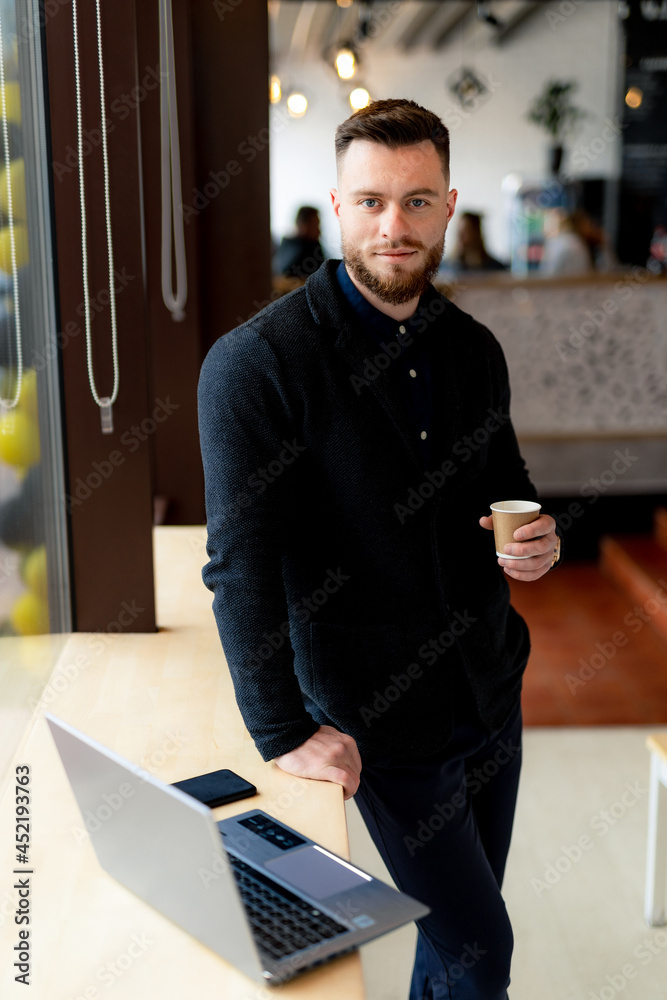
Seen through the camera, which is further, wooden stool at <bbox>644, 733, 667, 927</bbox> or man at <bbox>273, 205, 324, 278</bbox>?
man at <bbox>273, 205, 324, 278</bbox>

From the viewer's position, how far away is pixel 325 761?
1237 mm

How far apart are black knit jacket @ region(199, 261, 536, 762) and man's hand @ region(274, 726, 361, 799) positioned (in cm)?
2

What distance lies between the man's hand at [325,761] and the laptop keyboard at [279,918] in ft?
0.74

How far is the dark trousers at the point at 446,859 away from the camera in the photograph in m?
1.45

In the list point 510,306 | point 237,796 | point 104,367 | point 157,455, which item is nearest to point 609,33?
point 510,306

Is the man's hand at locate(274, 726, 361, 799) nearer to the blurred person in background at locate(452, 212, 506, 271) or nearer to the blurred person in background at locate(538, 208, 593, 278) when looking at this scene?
the blurred person in background at locate(538, 208, 593, 278)

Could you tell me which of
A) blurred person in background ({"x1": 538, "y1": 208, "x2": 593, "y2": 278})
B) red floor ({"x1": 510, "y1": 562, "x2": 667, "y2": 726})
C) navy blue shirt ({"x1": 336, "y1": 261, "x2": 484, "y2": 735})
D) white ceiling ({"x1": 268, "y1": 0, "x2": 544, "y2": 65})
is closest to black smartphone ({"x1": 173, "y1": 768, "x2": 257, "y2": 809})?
navy blue shirt ({"x1": 336, "y1": 261, "x2": 484, "y2": 735})

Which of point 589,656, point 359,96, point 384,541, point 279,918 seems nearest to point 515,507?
point 384,541

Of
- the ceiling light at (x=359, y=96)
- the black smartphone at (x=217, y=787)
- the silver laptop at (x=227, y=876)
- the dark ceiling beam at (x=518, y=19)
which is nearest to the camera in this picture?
the silver laptop at (x=227, y=876)

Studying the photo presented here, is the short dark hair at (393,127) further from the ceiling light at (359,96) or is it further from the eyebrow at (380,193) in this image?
the ceiling light at (359,96)

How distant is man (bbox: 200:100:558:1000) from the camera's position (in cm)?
128

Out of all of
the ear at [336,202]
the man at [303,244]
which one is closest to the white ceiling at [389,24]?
the man at [303,244]

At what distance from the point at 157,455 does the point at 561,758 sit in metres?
1.63

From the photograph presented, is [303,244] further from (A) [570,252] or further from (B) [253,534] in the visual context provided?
(B) [253,534]
